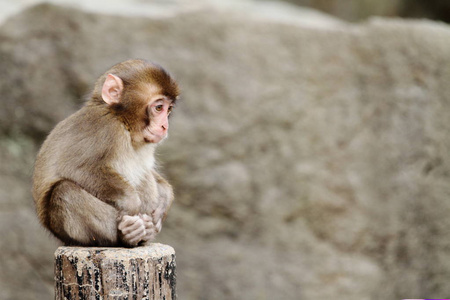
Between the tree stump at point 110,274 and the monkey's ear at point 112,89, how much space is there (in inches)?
29.6

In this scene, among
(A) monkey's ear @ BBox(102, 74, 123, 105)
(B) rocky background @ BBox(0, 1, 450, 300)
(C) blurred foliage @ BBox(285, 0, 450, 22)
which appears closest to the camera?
(A) monkey's ear @ BBox(102, 74, 123, 105)

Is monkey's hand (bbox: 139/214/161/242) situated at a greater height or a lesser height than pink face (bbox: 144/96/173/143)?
lesser

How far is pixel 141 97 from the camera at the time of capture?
3068mm

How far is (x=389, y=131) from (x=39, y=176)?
3502mm

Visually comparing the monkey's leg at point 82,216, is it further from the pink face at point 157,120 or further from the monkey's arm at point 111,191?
the pink face at point 157,120

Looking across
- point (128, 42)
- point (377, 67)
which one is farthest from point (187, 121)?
point (377, 67)

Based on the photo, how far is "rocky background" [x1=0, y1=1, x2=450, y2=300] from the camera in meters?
5.25

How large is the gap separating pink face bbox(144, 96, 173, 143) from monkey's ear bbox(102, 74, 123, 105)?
17cm

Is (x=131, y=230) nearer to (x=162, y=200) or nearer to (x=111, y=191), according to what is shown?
(x=111, y=191)

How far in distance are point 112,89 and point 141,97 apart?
5.8 inches

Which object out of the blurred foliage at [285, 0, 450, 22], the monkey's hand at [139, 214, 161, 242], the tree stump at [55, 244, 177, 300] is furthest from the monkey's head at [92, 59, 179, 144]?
the blurred foliage at [285, 0, 450, 22]

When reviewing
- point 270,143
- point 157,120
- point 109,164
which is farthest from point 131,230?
point 270,143

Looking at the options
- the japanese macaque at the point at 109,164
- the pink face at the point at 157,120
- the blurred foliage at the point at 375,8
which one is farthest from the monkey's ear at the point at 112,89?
the blurred foliage at the point at 375,8

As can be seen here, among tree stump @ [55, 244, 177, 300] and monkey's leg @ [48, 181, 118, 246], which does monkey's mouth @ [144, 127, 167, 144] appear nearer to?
monkey's leg @ [48, 181, 118, 246]
